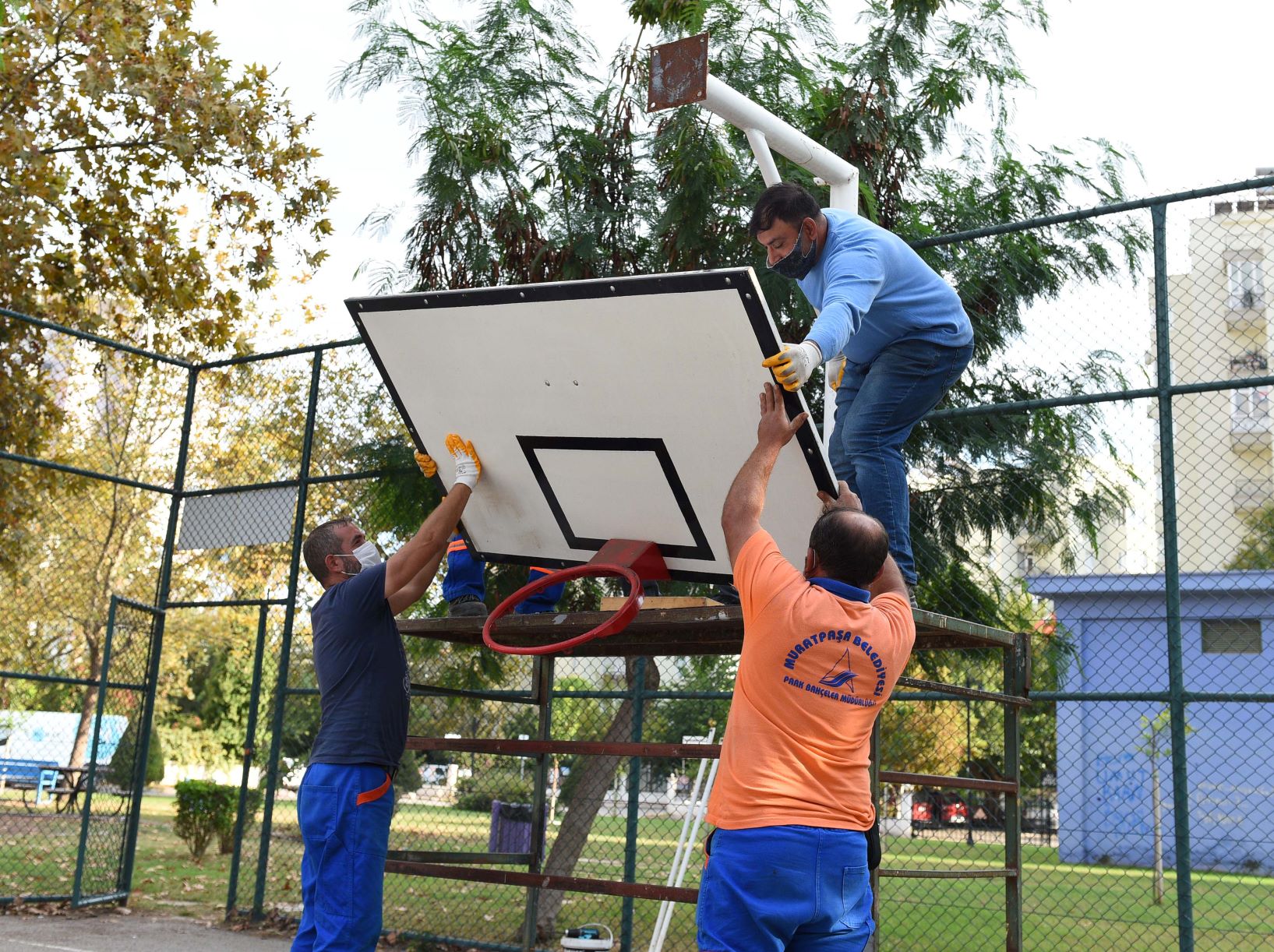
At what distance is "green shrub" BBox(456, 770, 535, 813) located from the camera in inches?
560

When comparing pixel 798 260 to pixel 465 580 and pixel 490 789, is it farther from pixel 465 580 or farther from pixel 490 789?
pixel 490 789

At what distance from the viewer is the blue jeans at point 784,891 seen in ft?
9.62

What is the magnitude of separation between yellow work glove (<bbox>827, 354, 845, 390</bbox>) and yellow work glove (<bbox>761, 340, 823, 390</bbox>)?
101cm

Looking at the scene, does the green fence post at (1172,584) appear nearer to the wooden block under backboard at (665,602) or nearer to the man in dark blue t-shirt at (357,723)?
the wooden block under backboard at (665,602)

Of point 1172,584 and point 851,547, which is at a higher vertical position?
point 1172,584

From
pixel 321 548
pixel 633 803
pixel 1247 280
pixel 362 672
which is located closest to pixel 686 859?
pixel 633 803

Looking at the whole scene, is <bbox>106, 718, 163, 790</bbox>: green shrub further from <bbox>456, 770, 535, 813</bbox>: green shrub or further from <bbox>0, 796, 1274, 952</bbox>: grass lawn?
<bbox>456, 770, 535, 813</bbox>: green shrub

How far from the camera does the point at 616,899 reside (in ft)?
33.6

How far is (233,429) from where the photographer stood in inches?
754

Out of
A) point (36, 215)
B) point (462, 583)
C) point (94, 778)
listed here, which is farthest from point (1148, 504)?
point (36, 215)

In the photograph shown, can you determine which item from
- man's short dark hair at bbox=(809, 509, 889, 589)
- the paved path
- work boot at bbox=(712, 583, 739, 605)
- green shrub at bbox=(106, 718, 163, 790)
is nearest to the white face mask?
work boot at bbox=(712, 583, 739, 605)

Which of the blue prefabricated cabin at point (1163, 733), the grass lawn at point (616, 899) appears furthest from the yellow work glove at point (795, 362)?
the blue prefabricated cabin at point (1163, 733)

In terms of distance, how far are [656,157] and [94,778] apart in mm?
5961

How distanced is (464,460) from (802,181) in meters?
3.87
